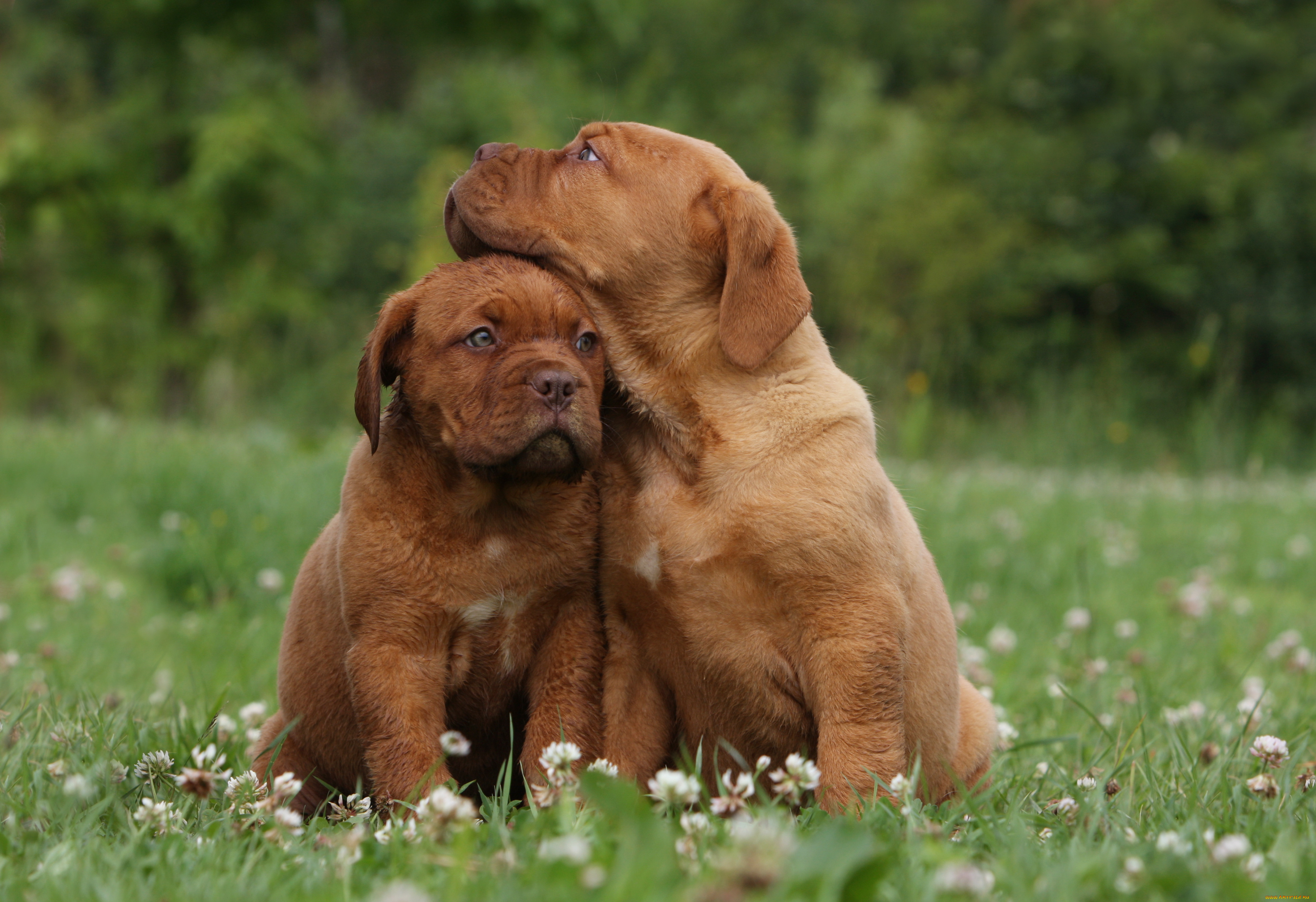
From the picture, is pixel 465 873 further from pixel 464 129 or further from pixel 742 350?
pixel 464 129

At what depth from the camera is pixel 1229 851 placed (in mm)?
2000

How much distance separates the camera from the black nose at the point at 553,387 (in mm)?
2730

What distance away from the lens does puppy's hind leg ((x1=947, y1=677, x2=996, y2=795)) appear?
126 inches

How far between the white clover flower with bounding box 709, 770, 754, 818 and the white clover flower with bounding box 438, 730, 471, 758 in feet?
1.73

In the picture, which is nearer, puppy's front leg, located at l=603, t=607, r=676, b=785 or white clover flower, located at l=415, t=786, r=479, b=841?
white clover flower, located at l=415, t=786, r=479, b=841

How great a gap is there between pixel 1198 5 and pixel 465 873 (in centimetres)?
2220

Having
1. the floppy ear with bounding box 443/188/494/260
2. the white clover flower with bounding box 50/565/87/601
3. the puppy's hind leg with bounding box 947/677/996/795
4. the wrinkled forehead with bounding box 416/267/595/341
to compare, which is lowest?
the white clover flower with bounding box 50/565/87/601

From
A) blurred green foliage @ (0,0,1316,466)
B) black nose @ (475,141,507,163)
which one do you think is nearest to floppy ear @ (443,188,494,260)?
black nose @ (475,141,507,163)

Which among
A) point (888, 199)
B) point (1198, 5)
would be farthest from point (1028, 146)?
point (1198, 5)

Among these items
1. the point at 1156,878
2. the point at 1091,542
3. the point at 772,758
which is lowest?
the point at 1091,542

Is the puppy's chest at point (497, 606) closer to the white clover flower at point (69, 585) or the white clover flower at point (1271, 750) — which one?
the white clover flower at point (1271, 750)

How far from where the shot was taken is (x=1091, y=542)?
22.9 ft

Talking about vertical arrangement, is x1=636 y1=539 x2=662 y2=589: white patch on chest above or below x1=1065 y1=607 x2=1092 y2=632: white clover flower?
above

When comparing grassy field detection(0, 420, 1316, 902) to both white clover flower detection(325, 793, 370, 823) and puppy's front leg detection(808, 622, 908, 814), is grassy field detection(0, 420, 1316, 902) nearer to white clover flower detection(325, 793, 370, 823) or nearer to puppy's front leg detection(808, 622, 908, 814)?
white clover flower detection(325, 793, 370, 823)
